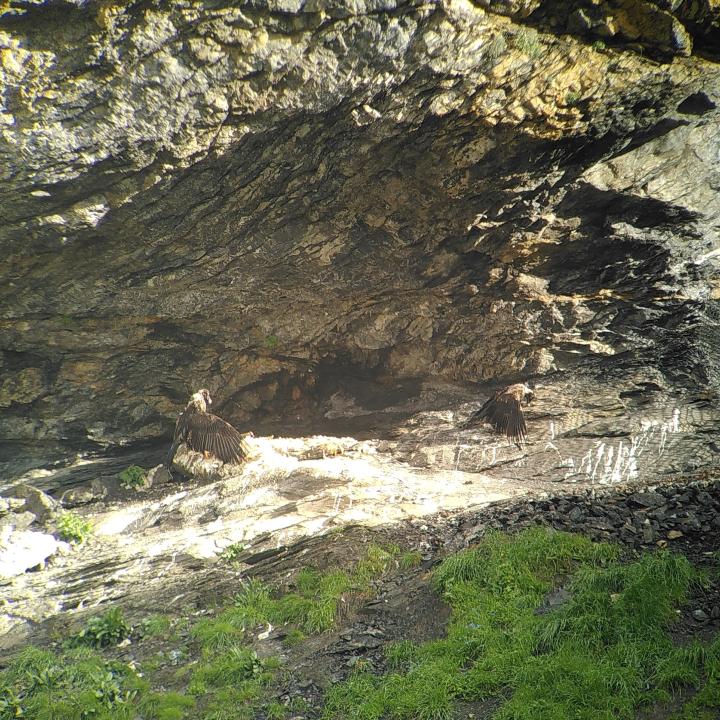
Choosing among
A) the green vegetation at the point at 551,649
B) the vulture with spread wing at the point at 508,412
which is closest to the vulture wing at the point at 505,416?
the vulture with spread wing at the point at 508,412

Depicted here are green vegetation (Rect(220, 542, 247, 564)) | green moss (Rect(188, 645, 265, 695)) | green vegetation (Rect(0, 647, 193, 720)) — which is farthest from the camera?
green vegetation (Rect(220, 542, 247, 564))

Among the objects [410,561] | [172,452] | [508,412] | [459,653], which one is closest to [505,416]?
[508,412]

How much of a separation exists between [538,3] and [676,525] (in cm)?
783

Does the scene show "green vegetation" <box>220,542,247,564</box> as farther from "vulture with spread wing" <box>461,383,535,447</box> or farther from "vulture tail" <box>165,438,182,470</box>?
"vulture with spread wing" <box>461,383,535,447</box>

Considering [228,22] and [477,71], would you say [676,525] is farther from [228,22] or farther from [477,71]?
[228,22]

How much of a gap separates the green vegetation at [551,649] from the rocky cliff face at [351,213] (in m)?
4.13

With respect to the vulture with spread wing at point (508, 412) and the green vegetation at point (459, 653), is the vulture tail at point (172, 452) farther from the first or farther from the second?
the vulture with spread wing at point (508, 412)

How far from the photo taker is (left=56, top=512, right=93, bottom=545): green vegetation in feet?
33.7

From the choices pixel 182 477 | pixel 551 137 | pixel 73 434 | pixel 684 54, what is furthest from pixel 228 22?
pixel 73 434

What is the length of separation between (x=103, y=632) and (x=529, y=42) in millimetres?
10876

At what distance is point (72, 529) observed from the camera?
33.8ft

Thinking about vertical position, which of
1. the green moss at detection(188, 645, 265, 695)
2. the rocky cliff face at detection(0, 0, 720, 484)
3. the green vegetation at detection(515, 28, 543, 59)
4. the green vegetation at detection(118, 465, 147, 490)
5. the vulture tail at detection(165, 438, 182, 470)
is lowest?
the green moss at detection(188, 645, 265, 695)

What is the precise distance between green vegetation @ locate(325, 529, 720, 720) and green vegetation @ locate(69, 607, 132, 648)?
345 centimetres

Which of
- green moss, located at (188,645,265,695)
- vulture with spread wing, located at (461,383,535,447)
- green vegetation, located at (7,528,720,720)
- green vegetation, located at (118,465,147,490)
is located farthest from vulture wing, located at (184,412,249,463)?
green moss, located at (188,645,265,695)
